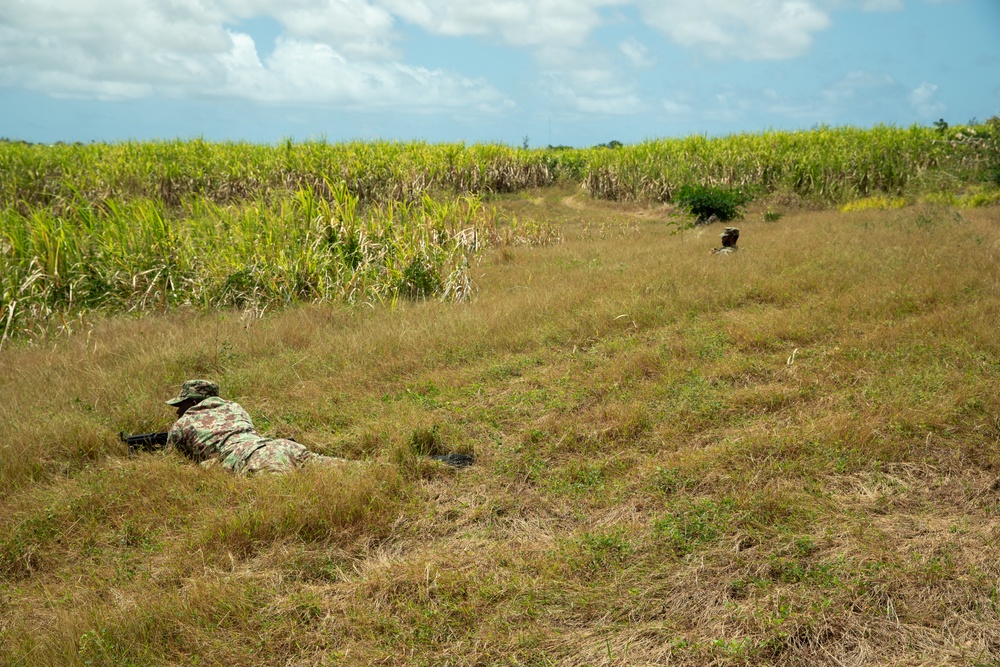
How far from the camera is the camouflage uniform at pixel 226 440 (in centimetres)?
432

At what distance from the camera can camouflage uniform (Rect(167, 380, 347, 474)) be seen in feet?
14.2

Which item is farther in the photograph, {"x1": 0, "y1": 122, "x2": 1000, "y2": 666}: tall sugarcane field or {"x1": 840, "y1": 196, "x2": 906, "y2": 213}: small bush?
{"x1": 840, "y1": 196, "x2": 906, "y2": 213}: small bush

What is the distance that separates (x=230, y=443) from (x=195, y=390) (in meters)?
0.69

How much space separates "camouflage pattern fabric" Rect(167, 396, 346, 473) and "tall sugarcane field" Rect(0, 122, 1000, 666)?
0.19 meters

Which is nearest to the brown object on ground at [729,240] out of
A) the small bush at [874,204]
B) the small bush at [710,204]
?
the small bush at [710,204]

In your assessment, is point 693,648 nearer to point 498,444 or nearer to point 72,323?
point 498,444

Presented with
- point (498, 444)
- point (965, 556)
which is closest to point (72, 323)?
Answer: point (498, 444)

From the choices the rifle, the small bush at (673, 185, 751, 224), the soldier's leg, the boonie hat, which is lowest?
the rifle

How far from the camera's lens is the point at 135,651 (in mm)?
2889

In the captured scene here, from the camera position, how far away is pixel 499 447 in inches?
177

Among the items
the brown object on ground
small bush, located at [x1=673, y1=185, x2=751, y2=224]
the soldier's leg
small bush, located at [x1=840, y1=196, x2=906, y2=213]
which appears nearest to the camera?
the soldier's leg

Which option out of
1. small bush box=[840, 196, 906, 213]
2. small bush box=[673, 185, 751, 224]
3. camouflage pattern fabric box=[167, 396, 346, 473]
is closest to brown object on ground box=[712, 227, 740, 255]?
small bush box=[673, 185, 751, 224]

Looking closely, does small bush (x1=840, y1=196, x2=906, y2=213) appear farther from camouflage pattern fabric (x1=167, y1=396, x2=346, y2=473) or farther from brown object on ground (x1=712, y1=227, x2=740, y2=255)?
camouflage pattern fabric (x1=167, y1=396, x2=346, y2=473)

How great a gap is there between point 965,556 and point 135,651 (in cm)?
359
